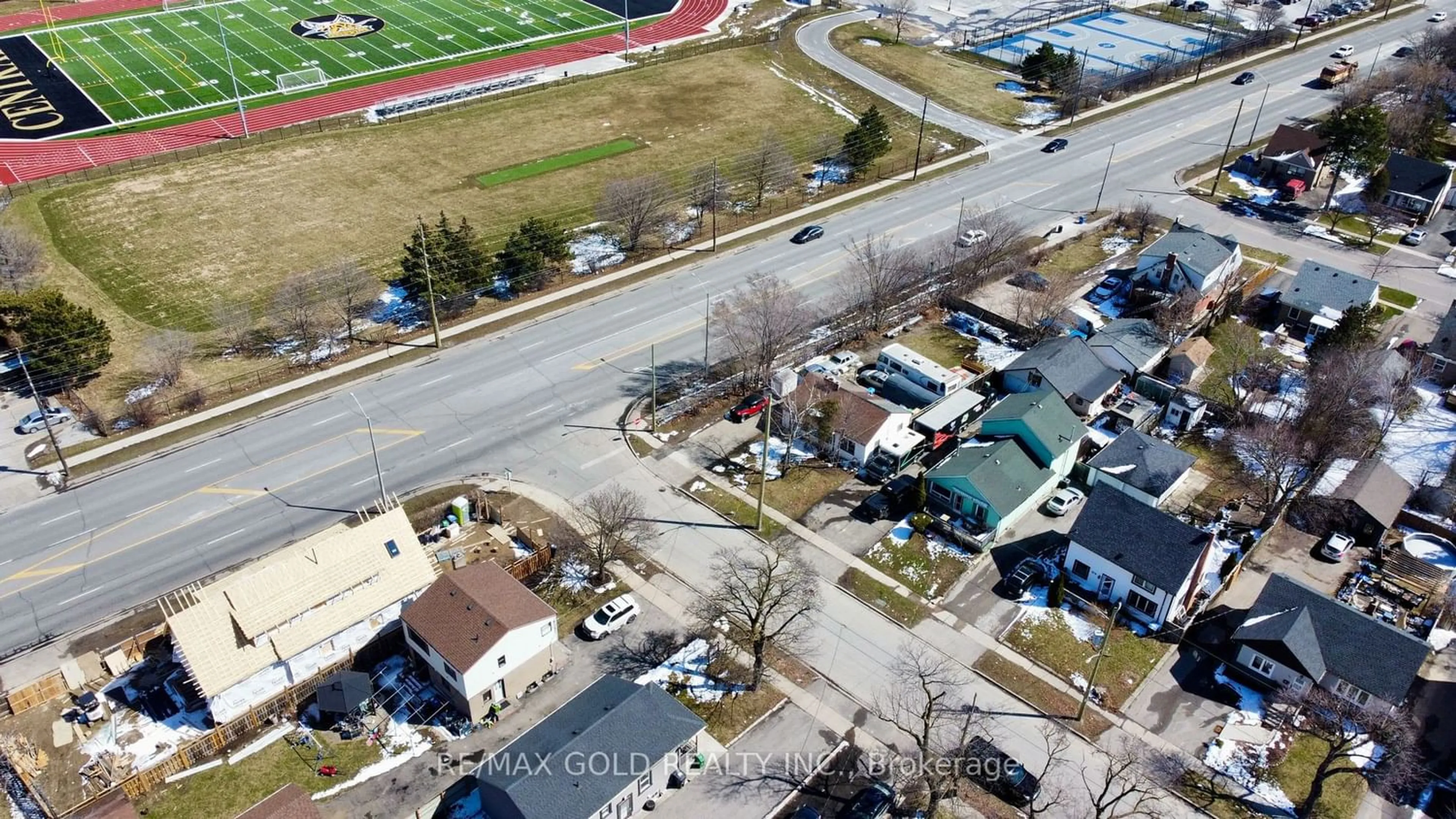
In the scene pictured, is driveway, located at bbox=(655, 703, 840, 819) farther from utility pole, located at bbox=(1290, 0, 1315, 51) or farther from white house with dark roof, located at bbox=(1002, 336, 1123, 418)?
utility pole, located at bbox=(1290, 0, 1315, 51)

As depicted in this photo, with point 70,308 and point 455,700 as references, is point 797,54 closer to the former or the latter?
point 70,308

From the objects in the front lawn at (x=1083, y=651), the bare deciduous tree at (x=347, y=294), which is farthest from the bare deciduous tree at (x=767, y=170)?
the front lawn at (x=1083, y=651)

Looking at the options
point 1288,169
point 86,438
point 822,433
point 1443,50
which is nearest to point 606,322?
point 822,433

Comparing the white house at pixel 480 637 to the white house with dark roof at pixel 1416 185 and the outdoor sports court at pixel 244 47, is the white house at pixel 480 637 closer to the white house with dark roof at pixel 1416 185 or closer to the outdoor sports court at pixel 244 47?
the outdoor sports court at pixel 244 47

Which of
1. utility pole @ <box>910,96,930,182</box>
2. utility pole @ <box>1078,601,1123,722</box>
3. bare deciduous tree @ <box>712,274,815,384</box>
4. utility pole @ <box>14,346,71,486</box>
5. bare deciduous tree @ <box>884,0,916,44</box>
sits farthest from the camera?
bare deciduous tree @ <box>884,0,916,44</box>

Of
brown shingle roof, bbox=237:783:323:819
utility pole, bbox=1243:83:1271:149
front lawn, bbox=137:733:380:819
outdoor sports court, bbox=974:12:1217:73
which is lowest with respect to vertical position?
front lawn, bbox=137:733:380:819

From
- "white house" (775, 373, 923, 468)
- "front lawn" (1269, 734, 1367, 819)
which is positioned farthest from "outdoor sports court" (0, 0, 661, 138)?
"front lawn" (1269, 734, 1367, 819)

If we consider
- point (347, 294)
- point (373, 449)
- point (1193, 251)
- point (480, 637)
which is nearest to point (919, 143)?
point (1193, 251)
